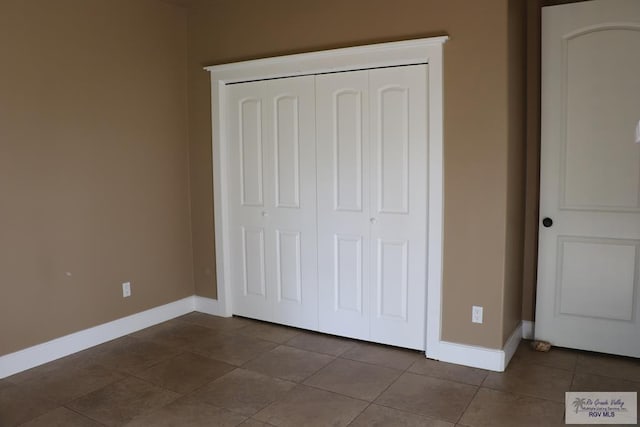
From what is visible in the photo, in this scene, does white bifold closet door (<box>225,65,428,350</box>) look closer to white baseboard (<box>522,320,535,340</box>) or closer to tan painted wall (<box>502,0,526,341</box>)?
tan painted wall (<box>502,0,526,341</box>)

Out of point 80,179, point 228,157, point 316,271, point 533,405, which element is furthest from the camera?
point 228,157

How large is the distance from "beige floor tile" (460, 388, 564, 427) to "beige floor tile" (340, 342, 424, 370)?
1.95 ft

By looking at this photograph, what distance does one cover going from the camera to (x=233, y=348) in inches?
146

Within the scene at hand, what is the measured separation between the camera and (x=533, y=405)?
281 centimetres

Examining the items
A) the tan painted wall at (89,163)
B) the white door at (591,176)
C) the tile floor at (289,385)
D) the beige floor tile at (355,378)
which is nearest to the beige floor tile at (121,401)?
the tile floor at (289,385)

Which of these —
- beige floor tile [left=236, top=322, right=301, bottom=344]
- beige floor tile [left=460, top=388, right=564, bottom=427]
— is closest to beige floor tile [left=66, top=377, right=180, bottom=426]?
beige floor tile [left=236, top=322, right=301, bottom=344]

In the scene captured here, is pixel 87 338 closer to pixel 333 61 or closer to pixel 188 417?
pixel 188 417

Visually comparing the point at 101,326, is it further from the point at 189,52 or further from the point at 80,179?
the point at 189,52

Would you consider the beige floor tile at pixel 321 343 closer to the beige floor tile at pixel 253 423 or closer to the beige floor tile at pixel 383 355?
the beige floor tile at pixel 383 355

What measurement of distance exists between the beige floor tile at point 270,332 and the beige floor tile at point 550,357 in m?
1.63

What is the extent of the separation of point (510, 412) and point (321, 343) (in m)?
1.46

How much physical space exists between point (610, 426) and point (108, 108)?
372 centimetres

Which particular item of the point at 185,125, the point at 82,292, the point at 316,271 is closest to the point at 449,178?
the point at 316,271

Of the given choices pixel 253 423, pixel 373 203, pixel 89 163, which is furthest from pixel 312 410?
pixel 89 163
